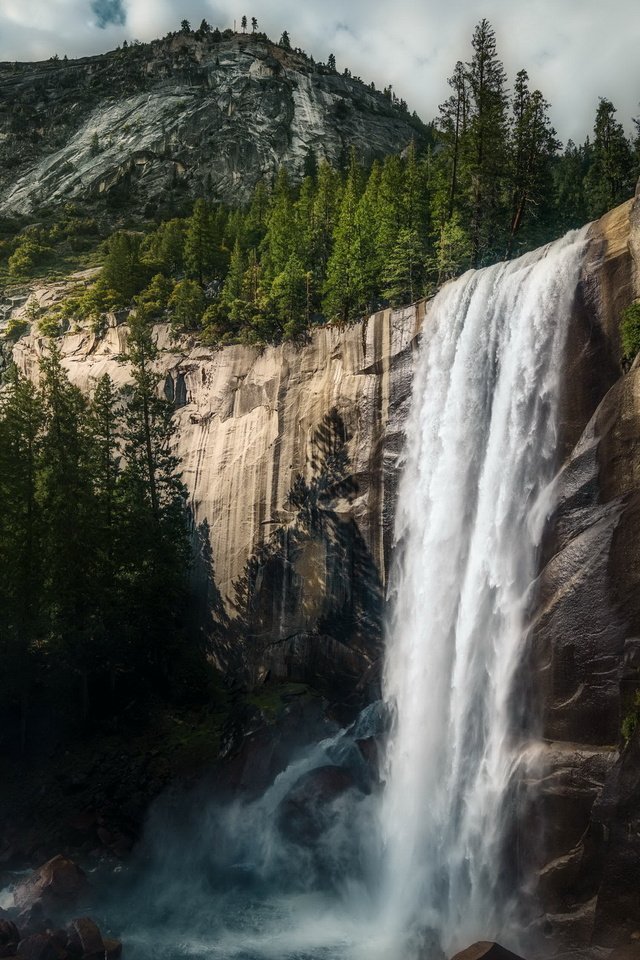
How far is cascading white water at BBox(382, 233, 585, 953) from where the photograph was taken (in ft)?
65.1

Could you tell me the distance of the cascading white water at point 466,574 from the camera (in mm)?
19844

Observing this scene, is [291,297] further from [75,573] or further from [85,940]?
[85,940]

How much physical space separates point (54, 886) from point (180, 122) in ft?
370

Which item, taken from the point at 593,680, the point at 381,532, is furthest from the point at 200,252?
the point at 593,680

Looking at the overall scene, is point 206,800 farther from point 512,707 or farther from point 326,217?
point 326,217

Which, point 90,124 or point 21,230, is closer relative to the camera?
point 21,230

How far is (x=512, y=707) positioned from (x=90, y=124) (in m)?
127

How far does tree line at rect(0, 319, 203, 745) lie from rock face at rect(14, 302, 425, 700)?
3323 millimetres

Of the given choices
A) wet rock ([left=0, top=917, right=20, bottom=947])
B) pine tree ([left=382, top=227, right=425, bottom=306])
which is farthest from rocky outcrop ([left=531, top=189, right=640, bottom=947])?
pine tree ([left=382, top=227, right=425, bottom=306])

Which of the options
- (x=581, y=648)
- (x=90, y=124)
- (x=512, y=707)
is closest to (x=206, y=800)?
(x=512, y=707)

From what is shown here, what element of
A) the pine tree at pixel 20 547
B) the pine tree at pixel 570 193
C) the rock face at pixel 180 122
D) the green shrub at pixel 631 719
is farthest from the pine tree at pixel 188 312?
the rock face at pixel 180 122

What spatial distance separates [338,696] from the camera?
1220 inches

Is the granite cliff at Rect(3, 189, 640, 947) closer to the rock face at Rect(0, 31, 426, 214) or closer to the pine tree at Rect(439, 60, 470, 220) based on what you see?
the pine tree at Rect(439, 60, 470, 220)

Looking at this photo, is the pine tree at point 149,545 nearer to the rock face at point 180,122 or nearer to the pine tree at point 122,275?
the pine tree at point 122,275
